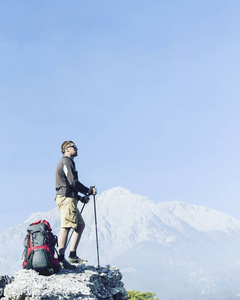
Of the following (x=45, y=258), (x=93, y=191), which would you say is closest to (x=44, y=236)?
(x=45, y=258)

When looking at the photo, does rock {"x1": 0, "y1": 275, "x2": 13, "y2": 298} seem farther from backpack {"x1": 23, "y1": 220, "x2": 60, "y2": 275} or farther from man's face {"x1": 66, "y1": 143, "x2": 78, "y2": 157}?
man's face {"x1": 66, "y1": 143, "x2": 78, "y2": 157}

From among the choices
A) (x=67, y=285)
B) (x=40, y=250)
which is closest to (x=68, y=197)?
(x=40, y=250)

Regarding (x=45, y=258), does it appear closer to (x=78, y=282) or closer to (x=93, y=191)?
(x=78, y=282)

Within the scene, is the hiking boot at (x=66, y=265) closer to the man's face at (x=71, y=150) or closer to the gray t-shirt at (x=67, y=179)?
the gray t-shirt at (x=67, y=179)

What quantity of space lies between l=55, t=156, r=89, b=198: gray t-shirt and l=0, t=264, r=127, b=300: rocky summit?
6.36 feet

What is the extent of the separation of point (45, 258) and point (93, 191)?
7.30 ft

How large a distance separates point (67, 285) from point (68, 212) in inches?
77.8

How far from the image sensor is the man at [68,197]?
931cm

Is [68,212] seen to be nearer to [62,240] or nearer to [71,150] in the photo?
[62,240]

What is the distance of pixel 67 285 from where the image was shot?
25.9 feet

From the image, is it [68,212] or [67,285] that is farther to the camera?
[68,212]

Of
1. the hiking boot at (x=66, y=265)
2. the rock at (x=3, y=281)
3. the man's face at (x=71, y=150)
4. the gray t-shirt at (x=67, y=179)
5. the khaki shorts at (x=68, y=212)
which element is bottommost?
the rock at (x=3, y=281)

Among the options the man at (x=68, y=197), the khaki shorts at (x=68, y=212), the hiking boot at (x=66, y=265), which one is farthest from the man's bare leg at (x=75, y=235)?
the hiking boot at (x=66, y=265)

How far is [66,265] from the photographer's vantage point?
921 centimetres
